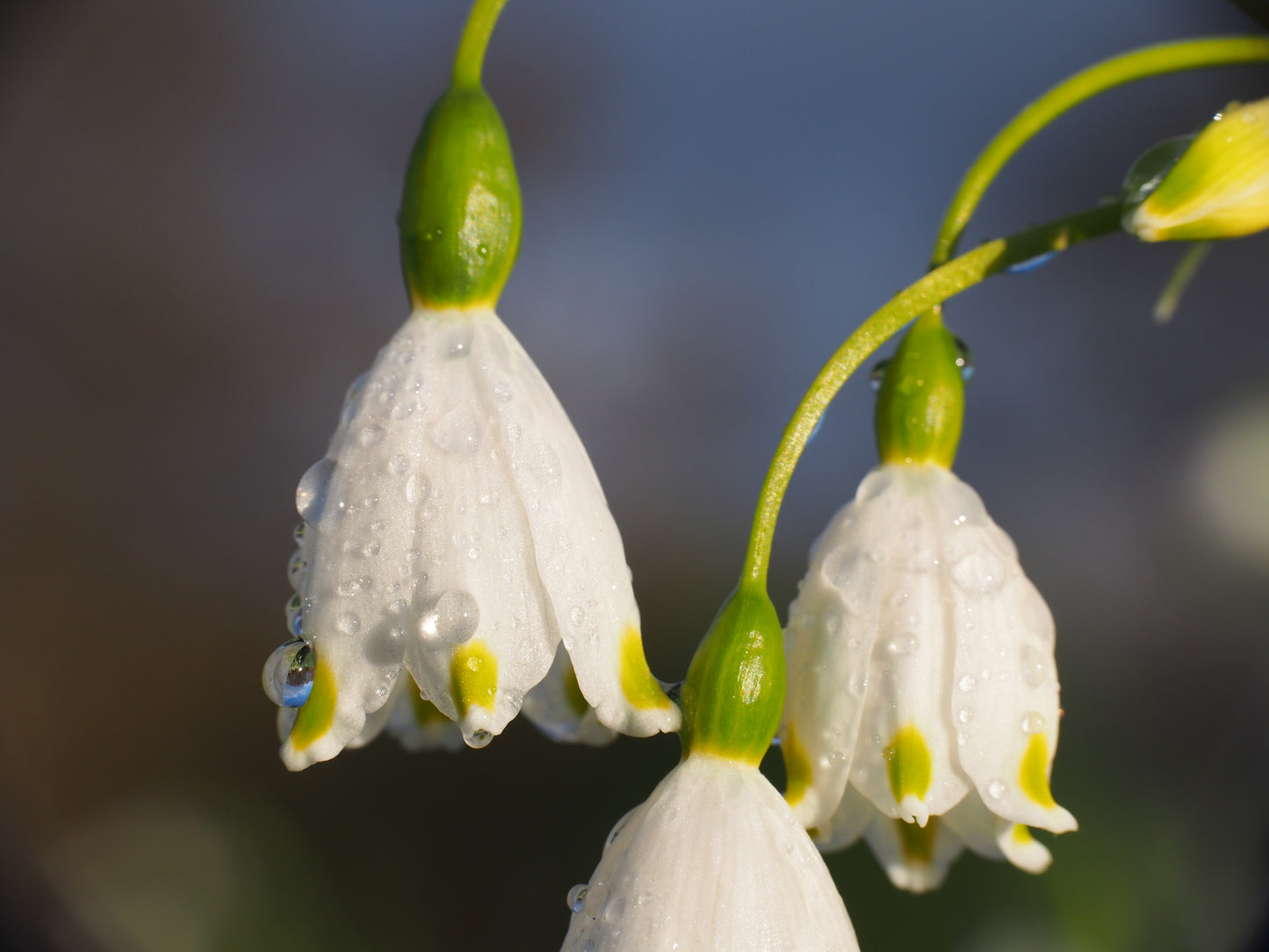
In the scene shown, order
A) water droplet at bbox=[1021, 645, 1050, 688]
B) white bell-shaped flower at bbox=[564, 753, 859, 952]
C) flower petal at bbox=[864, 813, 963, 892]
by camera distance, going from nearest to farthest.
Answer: white bell-shaped flower at bbox=[564, 753, 859, 952] < water droplet at bbox=[1021, 645, 1050, 688] < flower petal at bbox=[864, 813, 963, 892]

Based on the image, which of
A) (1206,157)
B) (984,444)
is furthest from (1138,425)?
(1206,157)

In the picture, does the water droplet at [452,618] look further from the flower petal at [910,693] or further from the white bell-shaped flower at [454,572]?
the flower petal at [910,693]

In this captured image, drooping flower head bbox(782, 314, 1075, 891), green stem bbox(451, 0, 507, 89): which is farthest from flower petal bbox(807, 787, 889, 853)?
green stem bbox(451, 0, 507, 89)

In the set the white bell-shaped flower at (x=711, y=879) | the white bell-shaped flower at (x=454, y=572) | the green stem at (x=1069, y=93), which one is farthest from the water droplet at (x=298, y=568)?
the green stem at (x=1069, y=93)

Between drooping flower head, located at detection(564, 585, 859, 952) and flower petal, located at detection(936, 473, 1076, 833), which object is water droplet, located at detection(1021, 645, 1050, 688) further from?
drooping flower head, located at detection(564, 585, 859, 952)

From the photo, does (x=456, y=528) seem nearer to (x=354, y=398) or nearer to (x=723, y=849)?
(x=354, y=398)

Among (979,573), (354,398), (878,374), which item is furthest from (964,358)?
(354,398)

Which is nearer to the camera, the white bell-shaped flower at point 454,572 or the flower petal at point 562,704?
the white bell-shaped flower at point 454,572
